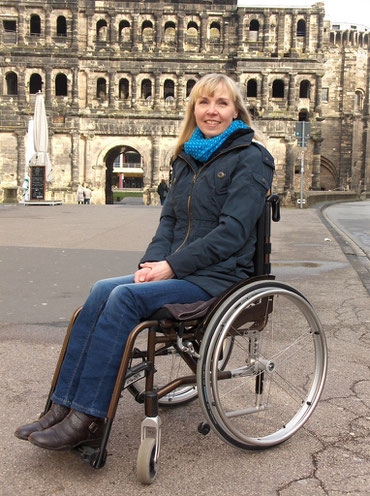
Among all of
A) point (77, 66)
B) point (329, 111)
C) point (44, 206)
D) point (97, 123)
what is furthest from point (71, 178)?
point (329, 111)

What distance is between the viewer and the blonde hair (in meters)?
3.28

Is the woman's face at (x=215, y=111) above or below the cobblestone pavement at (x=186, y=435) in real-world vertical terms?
above

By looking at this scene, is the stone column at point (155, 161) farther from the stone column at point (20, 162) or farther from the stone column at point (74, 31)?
the stone column at point (20, 162)

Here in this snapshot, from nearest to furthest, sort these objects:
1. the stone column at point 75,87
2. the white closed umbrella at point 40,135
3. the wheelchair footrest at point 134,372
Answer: the wheelchair footrest at point 134,372 → the white closed umbrella at point 40,135 → the stone column at point 75,87

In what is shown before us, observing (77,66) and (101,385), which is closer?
(101,385)

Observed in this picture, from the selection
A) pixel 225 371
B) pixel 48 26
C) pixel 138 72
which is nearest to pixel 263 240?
pixel 225 371

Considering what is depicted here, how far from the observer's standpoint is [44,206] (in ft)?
91.2

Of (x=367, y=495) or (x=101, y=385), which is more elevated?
(x=101, y=385)

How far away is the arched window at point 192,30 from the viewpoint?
Result: 40.4 meters

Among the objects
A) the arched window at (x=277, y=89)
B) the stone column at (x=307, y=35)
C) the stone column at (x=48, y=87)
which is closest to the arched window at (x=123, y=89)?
the stone column at (x=48, y=87)

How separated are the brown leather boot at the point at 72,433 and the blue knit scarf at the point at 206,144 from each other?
4.83 ft

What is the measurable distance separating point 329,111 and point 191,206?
55682mm

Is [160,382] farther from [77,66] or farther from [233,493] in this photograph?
[77,66]

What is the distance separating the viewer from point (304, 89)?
4072 centimetres
